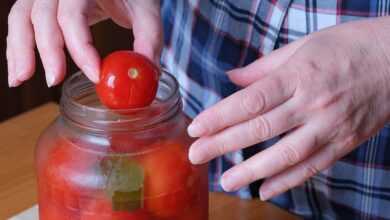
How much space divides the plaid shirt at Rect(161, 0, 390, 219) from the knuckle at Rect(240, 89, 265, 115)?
0.25 metres

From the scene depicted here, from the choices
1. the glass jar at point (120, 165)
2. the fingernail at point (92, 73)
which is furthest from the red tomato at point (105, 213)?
the fingernail at point (92, 73)

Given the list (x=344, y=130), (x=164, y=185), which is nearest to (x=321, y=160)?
(x=344, y=130)

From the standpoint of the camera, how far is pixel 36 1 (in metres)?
0.72

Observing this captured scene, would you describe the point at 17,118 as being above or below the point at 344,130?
below

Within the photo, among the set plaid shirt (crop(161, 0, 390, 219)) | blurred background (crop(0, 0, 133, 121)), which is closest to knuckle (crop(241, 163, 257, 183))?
plaid shirt (crop(161, 0, 390, 219))

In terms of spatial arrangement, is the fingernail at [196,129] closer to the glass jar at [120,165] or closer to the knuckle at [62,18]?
the glass jar at [120,165]

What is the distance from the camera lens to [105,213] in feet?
2.10

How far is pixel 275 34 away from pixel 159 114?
0.84 ft

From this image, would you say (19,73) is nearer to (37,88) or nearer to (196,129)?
(196,129)

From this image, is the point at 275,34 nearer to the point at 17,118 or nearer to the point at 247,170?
the point at 247,170

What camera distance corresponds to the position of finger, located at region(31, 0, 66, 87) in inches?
25.7

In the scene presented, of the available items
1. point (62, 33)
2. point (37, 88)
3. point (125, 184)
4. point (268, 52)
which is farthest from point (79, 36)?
point (37, 88)

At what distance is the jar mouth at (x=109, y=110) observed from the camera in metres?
0.63

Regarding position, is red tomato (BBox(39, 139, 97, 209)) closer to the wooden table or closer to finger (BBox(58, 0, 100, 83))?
finger (BBox(58, 0, 100, 83))
